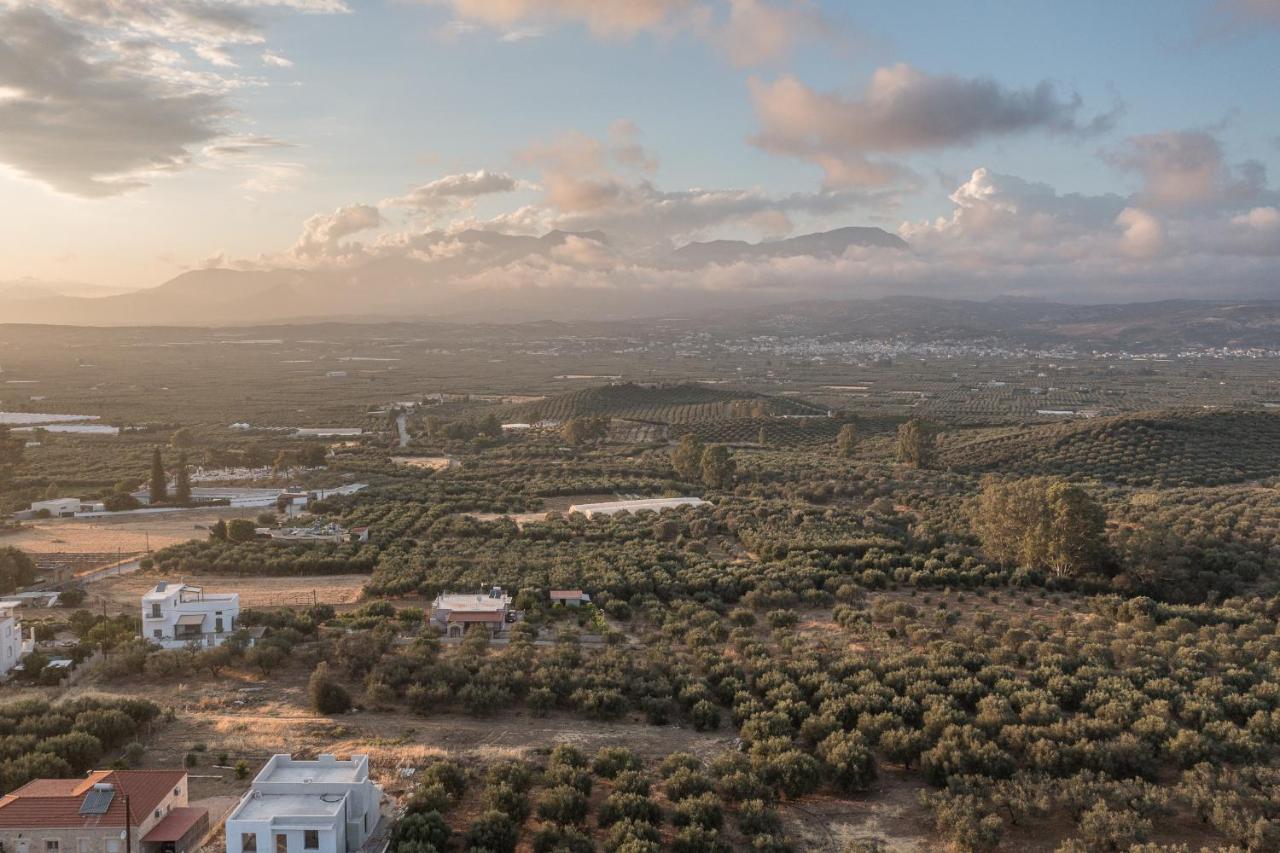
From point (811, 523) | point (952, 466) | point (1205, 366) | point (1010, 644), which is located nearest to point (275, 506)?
point (811, 523)

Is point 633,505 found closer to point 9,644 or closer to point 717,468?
point 717,468

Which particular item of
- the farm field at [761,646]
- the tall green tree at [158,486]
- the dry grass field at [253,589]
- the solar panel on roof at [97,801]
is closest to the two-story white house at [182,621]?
the farm field at [761,646]

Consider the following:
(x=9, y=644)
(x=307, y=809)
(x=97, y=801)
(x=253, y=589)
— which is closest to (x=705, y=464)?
(x=253, y=589)

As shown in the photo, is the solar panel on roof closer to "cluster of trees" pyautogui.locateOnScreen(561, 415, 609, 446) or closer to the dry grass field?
the dry grass field

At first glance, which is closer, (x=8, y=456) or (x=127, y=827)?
(x=127, y=827)

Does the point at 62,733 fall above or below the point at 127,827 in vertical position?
below

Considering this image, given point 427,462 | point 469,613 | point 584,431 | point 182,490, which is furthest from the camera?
point 584,431

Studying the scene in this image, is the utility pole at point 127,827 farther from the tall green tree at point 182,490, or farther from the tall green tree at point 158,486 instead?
the tall green tree at point 158,486
